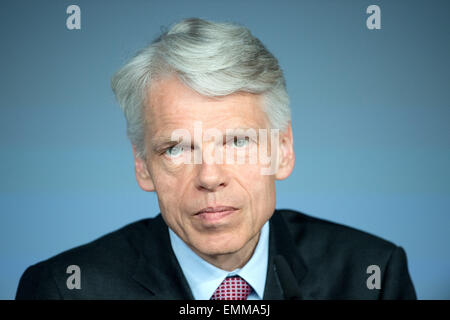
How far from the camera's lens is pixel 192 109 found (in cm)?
212

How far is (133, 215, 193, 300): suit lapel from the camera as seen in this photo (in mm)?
2320

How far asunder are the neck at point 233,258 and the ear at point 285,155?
257 mm

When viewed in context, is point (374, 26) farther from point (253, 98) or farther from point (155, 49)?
point (155, 49)

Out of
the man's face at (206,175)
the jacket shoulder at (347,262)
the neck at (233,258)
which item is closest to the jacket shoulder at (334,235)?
the jacket shoulder at (347,262)

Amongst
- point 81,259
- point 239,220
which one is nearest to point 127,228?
point 81,259

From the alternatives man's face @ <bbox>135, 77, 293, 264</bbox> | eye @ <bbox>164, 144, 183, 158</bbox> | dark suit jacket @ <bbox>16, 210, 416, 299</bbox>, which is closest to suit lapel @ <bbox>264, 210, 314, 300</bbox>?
dark suit jacket @ <bbox>16, 210, 416, 299</bbox>

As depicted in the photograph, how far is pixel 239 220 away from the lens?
2.20 m

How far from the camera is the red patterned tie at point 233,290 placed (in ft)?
A: 7.64

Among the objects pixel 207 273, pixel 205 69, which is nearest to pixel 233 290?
pixel 207 273

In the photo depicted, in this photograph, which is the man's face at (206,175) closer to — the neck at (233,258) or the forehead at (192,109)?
the forehead at (192,109)

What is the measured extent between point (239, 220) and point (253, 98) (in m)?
0.42

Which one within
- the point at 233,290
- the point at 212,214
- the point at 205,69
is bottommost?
the point at 233,290

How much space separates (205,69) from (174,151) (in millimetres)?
298

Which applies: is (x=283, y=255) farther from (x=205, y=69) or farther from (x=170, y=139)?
(x=205, y=69)
